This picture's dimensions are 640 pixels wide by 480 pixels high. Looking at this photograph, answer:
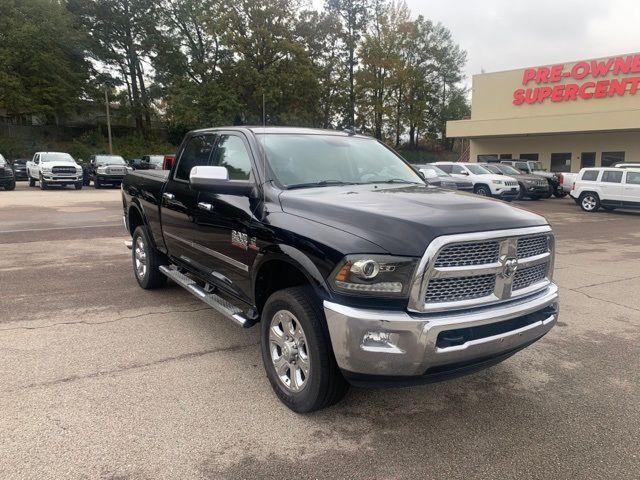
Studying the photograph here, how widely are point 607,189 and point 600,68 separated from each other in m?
14.4

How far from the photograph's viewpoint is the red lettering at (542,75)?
101 feet

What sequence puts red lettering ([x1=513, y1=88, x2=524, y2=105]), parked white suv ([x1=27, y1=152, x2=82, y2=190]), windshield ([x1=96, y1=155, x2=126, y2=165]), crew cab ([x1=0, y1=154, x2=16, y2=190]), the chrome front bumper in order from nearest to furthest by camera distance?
the chrome front bumper, crew cab ([x1=0, y1=154, x2=16, y2=190]), parked white suv ([x1=27, y1=152, x2=82, y2=190]), windshield ([x1=96, y1=155, x2=126, y2=165]), red lettering ([x1=513, y1=88, x2=524, y2=105])

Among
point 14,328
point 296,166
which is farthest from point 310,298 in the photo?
point 14,328

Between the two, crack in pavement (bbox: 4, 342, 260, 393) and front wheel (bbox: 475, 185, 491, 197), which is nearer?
crack in pavement (bbox: 4, 342, 260, 393)

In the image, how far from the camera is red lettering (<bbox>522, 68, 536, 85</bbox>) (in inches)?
1241

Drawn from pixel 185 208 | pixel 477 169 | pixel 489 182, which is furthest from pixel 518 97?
pixel 185 208

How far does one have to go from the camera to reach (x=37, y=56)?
40.6 metres

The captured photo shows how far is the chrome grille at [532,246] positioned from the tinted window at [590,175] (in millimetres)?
17434

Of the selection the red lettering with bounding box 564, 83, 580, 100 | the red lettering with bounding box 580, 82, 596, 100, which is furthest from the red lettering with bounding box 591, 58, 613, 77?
the red lettering with bounding box 564, 83, 580, 100

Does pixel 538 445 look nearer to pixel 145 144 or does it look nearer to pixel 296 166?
pixel 296 166

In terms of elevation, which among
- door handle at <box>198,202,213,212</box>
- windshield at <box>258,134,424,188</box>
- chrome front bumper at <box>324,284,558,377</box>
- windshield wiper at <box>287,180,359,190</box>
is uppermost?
windshield at <box>258,134,424,188</box>

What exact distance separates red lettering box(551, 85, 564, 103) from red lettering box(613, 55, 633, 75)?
297 centimetres

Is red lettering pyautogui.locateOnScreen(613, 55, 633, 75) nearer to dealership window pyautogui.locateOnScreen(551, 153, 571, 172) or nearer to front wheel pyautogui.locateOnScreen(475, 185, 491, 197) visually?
dealership window pyautogui.locateOnScreen(551, 153, 571, 172)

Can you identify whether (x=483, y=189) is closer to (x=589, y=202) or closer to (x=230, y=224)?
(x=589, y=202)
